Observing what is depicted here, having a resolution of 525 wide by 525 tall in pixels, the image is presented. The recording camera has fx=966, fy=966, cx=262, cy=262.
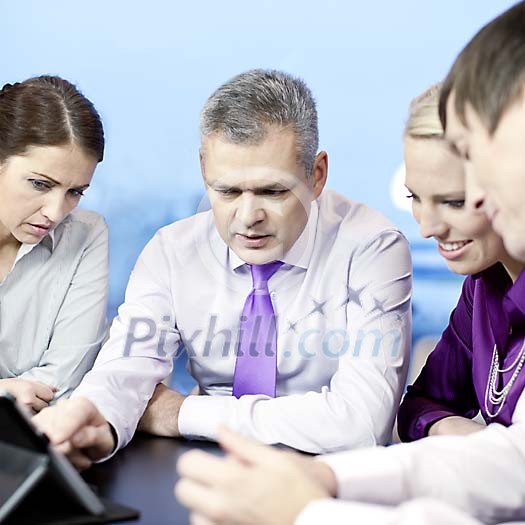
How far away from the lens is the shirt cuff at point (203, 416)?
6.07 feet

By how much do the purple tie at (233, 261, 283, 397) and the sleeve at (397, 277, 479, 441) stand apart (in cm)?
34

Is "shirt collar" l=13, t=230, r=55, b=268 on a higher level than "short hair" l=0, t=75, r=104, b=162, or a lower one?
lower

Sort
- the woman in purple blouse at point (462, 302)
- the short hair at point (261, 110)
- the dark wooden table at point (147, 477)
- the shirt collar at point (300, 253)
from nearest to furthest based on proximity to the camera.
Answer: the dark wooden table at point (147, 477) < the woman in purple blouse at point (462, 302) < the short hair at point (261, 110) < the shirt collar at point (300, 253)

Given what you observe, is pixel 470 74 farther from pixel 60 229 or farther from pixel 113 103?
pixel 113 103

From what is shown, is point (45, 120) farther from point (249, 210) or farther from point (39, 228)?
point (249, 210)

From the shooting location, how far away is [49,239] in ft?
8.25

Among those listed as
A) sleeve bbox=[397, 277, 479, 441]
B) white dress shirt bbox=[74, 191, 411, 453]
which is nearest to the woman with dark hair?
white dress shirt bbox=[74, 191, 411, 453]

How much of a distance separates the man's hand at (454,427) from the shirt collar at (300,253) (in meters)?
0.55

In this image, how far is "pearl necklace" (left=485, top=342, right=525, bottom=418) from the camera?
172cm

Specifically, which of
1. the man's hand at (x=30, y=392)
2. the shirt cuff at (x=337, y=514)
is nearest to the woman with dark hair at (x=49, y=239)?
the man's hand at (x=30, y=392)

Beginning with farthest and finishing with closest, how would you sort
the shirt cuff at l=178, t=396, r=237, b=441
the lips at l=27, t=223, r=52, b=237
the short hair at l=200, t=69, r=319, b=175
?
the lips at l=27, t=223, r=52, b=237, the short hair at l=200, t=69, r=319, b=175, the shirt cuff at l=178, t=396, r=237, b=441

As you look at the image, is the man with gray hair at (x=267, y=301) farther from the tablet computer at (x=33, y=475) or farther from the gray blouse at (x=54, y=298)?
the tablet computer at (x=33, y=475)

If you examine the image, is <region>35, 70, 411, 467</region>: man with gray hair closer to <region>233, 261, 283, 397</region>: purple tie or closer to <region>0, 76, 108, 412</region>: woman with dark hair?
<region>233, 261, 283, 397</region>: purple tie

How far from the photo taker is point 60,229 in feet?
8.27
